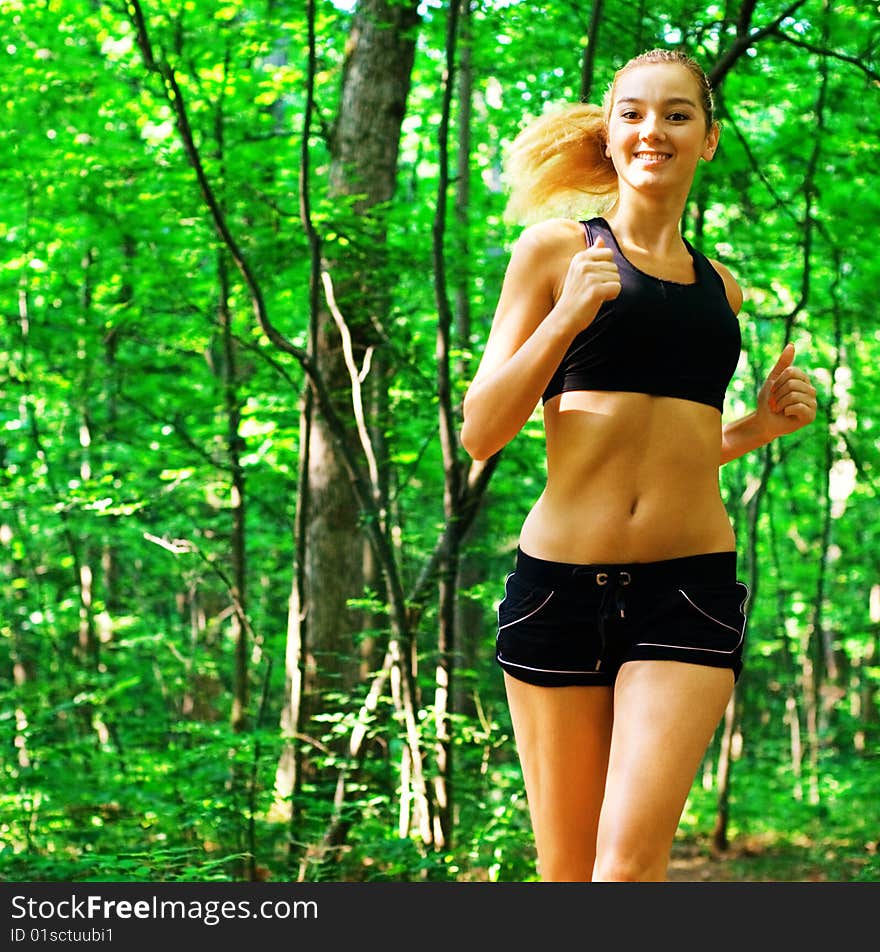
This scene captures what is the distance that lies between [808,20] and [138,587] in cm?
1192

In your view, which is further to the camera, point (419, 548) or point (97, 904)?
point (419, 548)

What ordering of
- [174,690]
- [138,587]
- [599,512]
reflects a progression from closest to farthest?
[599,512]
[174,690]
[138,587]

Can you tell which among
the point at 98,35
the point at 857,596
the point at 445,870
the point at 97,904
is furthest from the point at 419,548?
the point at 857,596

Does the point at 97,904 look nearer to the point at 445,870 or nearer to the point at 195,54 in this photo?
the point at 445,870

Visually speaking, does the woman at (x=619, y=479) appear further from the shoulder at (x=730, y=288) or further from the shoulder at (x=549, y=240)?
the shoulder at (x=730, y=288)

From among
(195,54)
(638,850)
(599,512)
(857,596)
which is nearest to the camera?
(638,850)

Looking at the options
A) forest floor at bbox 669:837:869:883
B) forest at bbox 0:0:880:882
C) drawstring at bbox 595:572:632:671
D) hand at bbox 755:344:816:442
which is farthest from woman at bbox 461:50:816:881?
forest floor at bbox 669:837:869:883

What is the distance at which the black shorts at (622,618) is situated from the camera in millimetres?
2047

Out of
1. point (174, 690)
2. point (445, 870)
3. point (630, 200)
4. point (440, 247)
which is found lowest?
point (174, 690)

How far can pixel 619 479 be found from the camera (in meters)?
2.12

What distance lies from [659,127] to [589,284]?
432 mm

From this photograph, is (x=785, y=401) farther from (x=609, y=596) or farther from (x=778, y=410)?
(x=609, y=596)

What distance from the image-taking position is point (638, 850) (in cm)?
189

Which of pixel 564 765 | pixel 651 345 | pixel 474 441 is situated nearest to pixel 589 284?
pixel 651 345
